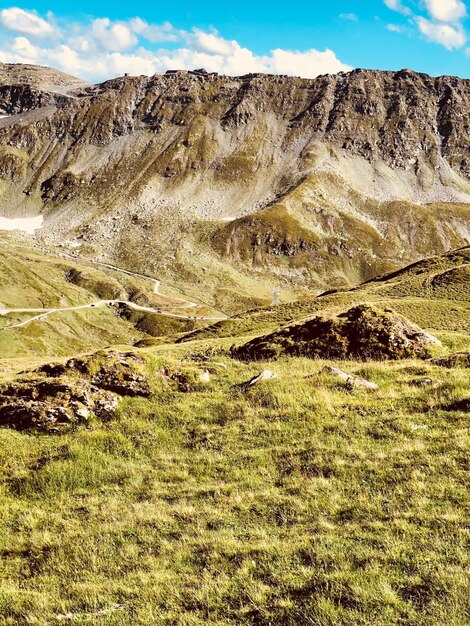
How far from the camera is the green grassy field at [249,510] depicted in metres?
9.45

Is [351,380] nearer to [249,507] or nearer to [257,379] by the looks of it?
[257,379]

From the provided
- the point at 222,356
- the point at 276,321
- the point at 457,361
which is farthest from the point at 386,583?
the point at 276,321

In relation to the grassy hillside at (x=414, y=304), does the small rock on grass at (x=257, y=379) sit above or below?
below

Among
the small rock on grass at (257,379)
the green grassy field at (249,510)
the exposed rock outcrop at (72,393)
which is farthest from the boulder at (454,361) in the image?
the exposed rock outcrop at (72,393)

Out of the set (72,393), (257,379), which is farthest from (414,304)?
(72,393)

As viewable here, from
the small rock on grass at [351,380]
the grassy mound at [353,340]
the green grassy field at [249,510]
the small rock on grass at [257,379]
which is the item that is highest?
the grassy mound at [353,340]

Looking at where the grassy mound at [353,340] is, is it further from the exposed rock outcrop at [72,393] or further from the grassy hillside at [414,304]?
the grassy hillside at [414,304]

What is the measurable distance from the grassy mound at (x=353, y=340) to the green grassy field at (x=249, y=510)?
5.78m

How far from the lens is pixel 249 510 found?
12.9 metres

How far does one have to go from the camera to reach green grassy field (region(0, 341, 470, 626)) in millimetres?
9445

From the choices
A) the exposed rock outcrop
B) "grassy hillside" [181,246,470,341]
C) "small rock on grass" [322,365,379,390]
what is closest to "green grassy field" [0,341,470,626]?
"small rock on grass" [322,365,379,390]

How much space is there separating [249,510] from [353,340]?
16225 mm

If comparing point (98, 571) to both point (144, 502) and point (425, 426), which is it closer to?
point (144, 502)

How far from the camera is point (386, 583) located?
934 centimetres
